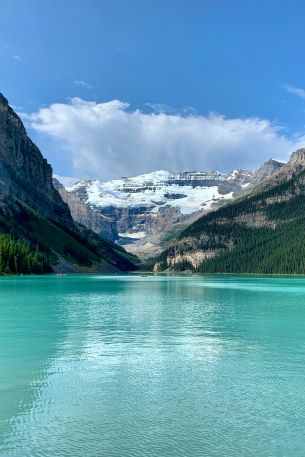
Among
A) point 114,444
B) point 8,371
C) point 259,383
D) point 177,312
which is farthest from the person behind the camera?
point 177,312

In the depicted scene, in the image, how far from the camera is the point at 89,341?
173 ft

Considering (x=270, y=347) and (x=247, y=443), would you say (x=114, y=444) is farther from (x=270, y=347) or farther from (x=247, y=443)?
(x=270, y=347)

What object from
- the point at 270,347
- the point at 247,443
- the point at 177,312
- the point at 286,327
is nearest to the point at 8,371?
the point at 247,443

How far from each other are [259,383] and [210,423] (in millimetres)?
9564

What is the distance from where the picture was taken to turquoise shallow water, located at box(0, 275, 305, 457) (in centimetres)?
2349

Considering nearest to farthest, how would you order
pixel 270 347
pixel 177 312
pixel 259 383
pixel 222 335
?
pixel 259 383
pixel 270 347
pixel 222 335
pixel 177 312

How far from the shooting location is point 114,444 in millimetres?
23234

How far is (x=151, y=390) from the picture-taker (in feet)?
107

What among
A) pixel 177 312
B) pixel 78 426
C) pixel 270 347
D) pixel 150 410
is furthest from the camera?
pixel 177 312

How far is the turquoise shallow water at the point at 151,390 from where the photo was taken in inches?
925

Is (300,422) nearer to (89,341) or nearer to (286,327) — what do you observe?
(89,341)

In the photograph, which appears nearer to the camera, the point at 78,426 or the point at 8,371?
the point at 78,426

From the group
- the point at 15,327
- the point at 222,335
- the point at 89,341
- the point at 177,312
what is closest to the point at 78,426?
the point at 89,341

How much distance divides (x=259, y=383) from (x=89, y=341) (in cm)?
2249
